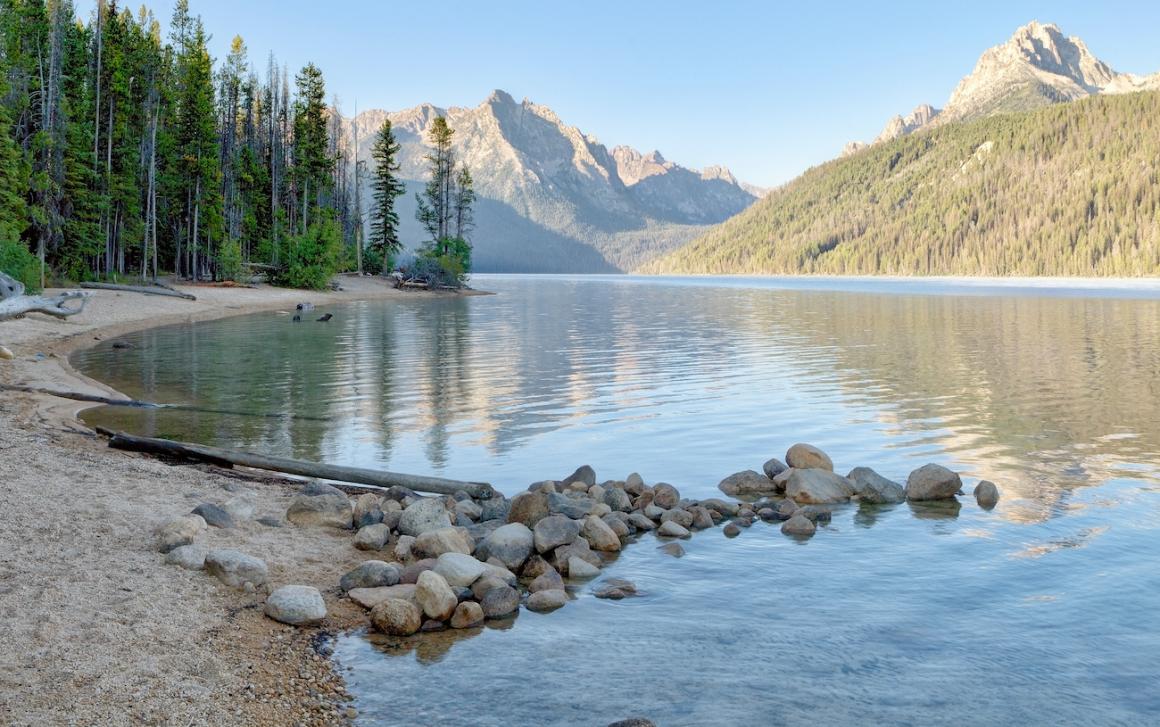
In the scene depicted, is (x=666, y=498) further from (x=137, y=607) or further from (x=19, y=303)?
(x=19, y=303)

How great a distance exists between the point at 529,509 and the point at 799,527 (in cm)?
380

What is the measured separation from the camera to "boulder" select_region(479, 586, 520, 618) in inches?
363

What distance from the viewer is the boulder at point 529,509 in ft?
39.5

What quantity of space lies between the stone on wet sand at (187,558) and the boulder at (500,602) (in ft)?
9.51

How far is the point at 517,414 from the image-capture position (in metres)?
22.2

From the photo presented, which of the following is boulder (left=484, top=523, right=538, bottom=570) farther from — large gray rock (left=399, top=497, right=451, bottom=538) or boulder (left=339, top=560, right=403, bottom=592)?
boulder (left=339, top=560, right=403, bottom=592)

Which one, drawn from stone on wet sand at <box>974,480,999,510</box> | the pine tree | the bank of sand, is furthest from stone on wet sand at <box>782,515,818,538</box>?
the pine tree

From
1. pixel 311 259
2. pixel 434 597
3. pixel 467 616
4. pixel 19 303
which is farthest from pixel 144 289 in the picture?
pixel 467 616

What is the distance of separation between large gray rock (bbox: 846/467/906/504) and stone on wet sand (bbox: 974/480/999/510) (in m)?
1.10

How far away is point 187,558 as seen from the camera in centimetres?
920

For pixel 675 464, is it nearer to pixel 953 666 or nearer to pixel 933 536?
pixel 933 536

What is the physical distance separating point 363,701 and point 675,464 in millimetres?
10433

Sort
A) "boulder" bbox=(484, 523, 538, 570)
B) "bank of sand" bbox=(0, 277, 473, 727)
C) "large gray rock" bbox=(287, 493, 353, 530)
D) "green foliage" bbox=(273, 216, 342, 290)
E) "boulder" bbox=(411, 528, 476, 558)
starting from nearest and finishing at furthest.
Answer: "bank of sand" bbox=(0, 277, 473, 727) < "boulder" bbox=(411, 528, 476, 558) < "boulder" bbox=(484, 523, 538, 570) < "large gray rock" bbox=(287, 493, 353, 530) < "green foliage" bbox=(273, 216, 342, 290)

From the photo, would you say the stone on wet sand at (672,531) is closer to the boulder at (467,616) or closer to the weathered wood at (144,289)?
the boulder at (467,616)
